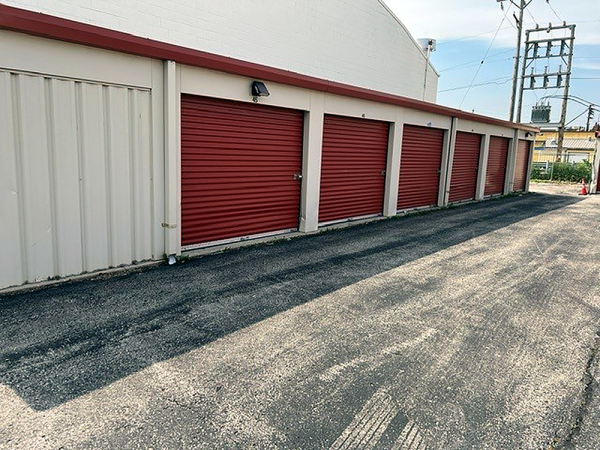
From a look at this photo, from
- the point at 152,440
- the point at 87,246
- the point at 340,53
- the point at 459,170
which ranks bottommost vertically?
the point at 152,440

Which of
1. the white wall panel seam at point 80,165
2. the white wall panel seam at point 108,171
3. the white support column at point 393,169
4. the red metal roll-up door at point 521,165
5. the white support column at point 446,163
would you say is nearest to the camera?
the white wall panel seam at point 80,165

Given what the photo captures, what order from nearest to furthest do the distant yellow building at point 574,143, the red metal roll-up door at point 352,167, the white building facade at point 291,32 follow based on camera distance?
1. the white building facade at point 291,32
2. the red metal roll-up door at point 352,167
3. the distant yellow building at point 574,143

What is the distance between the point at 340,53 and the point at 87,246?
9.58m

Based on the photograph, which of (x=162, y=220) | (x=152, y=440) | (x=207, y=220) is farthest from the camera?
(x=207, y=220)

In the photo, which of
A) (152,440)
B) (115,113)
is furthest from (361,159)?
(152,440)

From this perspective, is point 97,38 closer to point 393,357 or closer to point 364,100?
point 393,357

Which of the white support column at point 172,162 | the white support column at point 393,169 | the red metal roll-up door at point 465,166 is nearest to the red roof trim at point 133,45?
the white support column at point 172,162

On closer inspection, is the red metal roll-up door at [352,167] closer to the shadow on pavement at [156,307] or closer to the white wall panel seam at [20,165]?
the shadow on pavement at [156,307]

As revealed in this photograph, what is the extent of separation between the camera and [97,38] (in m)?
4.68

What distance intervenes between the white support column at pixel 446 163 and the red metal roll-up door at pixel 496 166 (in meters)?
3.53

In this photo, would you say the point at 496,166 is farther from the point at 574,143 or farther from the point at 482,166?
the point at 574,143

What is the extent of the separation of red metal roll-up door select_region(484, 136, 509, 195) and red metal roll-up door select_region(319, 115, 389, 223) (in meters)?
7.14

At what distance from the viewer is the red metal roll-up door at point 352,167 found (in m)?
8.65

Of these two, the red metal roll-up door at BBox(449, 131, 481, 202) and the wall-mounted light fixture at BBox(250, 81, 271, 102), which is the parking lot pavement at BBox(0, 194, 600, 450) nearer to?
the wall-mounted light fixture at BBox(250, 81, 271, 102)
